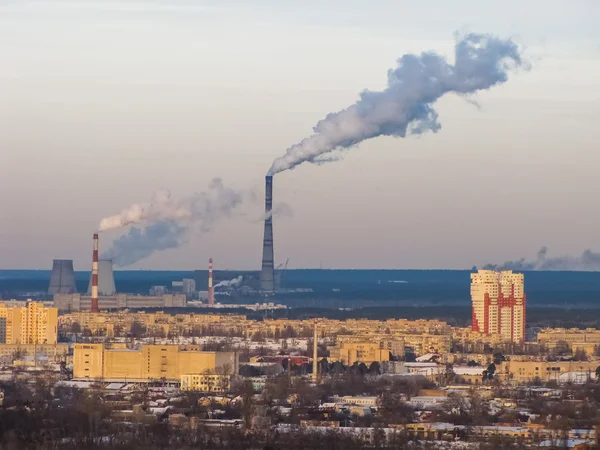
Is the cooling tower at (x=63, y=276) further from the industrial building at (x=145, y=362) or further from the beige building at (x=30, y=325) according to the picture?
the industrial building at (x=145, y=362)

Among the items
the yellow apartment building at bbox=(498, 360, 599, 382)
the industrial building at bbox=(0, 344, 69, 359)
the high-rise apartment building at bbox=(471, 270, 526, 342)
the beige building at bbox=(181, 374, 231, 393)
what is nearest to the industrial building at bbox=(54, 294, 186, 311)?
the high-rise apartment building at bbox=(471, 270, 526, 342)

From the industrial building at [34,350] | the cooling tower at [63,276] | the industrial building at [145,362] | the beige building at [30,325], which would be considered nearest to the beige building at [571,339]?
the industrial building at [145,362]

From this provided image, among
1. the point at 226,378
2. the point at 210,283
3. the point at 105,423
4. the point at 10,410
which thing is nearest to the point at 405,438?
the point at 105,423

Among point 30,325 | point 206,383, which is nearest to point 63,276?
point 30,325

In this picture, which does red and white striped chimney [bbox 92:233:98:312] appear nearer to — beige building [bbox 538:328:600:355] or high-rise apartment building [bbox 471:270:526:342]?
high-rise apartment building [bbox 471:270:526:342]

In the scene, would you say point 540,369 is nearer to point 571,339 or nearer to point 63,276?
point 571,339

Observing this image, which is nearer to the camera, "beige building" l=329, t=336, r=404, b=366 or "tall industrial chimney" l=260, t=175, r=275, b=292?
"beige building" l=329, t=336, r=404, b=366

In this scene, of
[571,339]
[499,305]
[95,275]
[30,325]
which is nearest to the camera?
[30,325]
